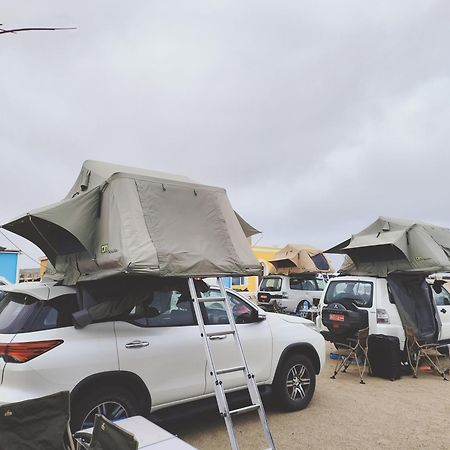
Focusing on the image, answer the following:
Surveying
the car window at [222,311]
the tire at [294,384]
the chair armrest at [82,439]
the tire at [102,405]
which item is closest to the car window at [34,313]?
the tire at [102,405]

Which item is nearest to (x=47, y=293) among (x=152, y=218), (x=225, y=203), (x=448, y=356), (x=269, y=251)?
(x=152, y=218)

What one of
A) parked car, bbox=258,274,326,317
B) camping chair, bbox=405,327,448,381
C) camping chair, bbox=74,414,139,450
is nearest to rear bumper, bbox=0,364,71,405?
camping chair, bbox=74,414,139,450

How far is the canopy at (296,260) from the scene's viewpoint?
16.5 meters

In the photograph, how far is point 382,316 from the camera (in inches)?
313

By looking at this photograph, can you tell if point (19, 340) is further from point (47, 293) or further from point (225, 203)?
point (225, 203)

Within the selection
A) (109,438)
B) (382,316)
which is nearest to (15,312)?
(109,438)

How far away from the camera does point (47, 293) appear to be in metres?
4.19

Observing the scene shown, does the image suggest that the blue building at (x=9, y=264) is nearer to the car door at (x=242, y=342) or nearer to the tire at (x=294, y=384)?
the car door at (x=242, y=342)

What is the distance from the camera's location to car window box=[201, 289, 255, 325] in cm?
517

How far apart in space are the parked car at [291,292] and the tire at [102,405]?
11673 millimetres

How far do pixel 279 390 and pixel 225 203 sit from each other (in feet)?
8.36

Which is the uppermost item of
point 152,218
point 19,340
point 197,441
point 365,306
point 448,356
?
point 152,218

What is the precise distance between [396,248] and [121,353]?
6.06 metres

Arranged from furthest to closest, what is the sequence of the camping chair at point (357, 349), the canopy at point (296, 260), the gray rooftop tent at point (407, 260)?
the canopy at point (296, 260), the gray rooftop tent at point (407, 260), the camping chair at point (357, 349)
